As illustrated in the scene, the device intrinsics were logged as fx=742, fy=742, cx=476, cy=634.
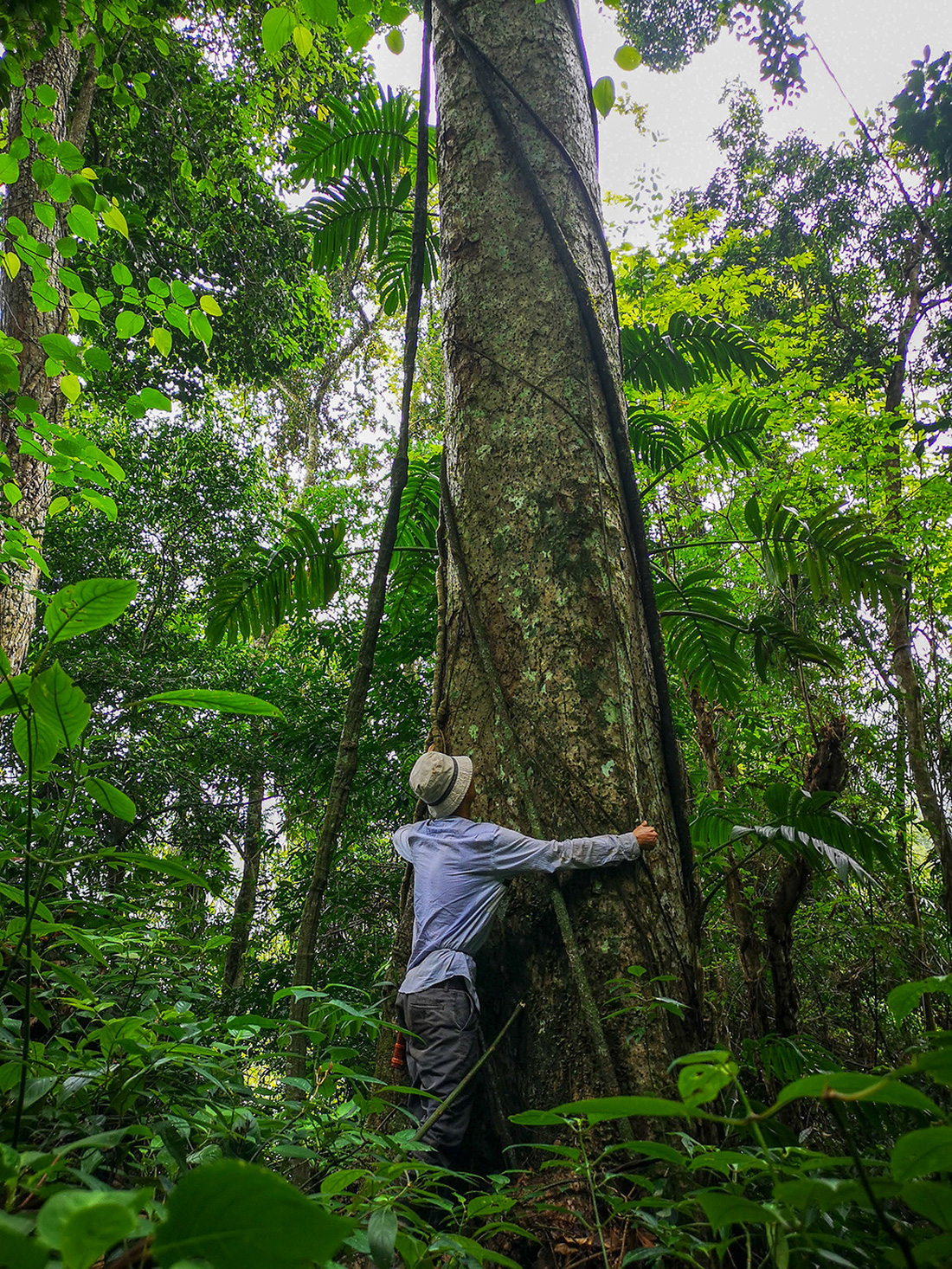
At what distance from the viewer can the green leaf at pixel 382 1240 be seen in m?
0.66

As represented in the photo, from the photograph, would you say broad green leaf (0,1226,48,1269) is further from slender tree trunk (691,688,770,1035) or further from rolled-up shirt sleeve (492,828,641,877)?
slender tree trunk (691,688,770,1035)

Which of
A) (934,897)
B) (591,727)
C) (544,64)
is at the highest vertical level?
(544,64)

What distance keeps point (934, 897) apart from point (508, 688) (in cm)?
498

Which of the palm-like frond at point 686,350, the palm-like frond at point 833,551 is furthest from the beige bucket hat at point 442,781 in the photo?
the palm-like frond at point 686,350

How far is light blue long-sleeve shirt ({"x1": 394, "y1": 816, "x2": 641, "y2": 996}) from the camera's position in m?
1.60

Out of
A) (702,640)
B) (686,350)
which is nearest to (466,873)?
(702,640)

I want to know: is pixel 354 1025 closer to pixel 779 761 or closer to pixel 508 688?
pixel 508 688

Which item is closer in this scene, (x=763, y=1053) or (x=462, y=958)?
(x=462, y=958)

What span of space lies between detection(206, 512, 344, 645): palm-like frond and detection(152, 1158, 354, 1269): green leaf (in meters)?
3.33

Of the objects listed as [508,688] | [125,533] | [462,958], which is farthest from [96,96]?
[462,958]

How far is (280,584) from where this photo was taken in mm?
3746

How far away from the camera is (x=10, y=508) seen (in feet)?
15.5

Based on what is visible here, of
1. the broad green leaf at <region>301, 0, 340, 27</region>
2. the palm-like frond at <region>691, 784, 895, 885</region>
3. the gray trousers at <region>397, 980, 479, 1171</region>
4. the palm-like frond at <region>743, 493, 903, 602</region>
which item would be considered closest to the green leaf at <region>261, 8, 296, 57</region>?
the broad green leaf at <region>301, 0, 340, 27</region>

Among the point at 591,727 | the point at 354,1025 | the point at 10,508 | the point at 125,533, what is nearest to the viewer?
the point at 354,1025
